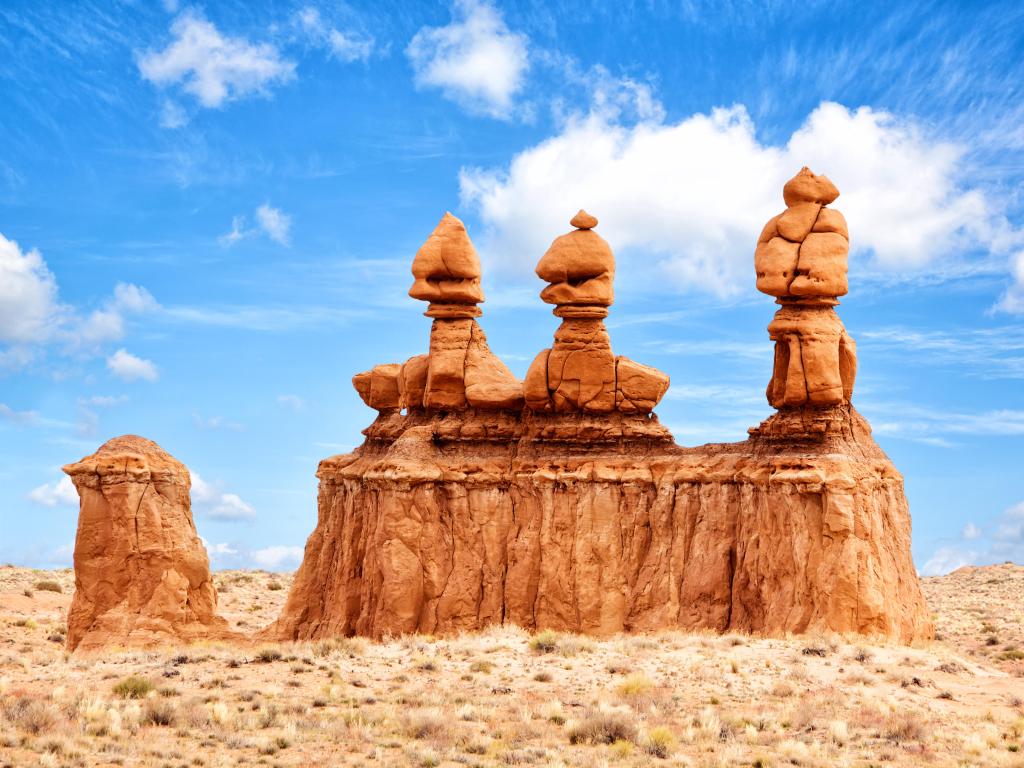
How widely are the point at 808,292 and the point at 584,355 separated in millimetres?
6287

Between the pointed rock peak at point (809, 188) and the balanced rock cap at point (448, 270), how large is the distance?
9.80 metres

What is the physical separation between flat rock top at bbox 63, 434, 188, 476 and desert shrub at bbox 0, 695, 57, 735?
14794 mm

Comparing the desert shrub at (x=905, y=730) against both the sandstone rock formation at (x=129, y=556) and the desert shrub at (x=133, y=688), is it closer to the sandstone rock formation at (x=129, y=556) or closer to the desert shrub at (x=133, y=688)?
the desert shrub at (x=133, y=688)

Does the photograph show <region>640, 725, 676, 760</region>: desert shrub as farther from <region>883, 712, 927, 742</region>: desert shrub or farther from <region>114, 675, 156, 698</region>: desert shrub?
<region>114, 675, 156, 698</region>: desert shrub

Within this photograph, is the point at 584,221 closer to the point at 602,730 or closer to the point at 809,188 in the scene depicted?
the point at 809,188

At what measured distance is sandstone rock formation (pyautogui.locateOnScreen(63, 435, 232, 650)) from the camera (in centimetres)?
4159

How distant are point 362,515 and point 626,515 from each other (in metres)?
8.25

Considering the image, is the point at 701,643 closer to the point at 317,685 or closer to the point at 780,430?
the point at 780,430

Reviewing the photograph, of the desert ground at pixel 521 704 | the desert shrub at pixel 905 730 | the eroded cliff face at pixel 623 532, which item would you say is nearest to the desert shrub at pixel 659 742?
the desert ground at pixel 521 704

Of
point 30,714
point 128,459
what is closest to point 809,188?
point 128,459

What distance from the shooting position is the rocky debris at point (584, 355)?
3959 centimetres

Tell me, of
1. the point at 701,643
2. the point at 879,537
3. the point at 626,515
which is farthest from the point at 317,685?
the point at 879,537

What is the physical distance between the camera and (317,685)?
98.4 feet

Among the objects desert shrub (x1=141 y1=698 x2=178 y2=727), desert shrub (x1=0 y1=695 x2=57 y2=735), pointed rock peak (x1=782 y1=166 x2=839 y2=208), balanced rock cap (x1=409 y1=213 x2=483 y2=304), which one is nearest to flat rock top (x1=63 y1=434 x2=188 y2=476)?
balanced rock cap (x1=409 y1=213 x2=483 y2=304)
